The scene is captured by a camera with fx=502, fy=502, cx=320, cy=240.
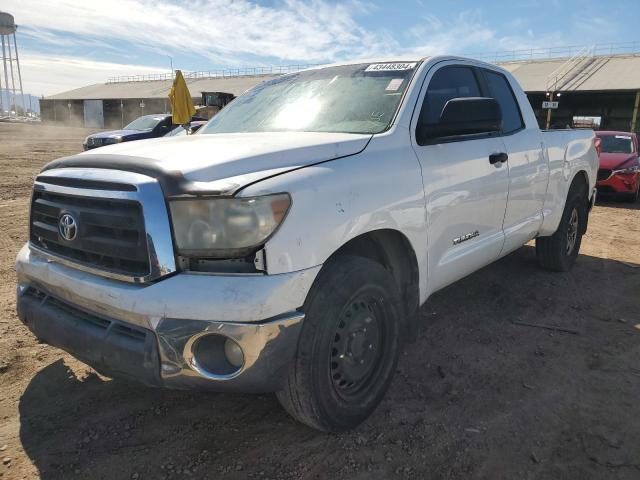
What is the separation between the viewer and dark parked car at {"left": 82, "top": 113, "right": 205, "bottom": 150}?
13430 mm

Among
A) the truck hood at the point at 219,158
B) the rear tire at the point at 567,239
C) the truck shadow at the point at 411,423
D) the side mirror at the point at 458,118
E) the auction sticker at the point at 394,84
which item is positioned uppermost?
the auction sticker at the point at 394,84

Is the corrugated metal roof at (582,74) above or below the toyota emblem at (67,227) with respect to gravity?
above

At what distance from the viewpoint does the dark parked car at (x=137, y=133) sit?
13.4 metres

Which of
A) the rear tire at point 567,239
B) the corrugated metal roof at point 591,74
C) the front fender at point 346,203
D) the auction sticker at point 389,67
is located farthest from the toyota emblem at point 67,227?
the corrugated metal roof at point 591,74

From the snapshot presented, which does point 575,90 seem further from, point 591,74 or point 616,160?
point 616,160

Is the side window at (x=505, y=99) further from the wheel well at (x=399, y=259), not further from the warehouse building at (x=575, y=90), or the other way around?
the warehouse building at (x=575, y=90)

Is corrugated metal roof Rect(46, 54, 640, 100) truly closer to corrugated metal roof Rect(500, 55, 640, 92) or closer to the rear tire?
corrugated metal roof Rect(500, 55, 640, 92)

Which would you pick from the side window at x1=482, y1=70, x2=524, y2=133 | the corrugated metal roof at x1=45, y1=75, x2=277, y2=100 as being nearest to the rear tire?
the side window at x1=482, y1=70, x2=524, y2=133

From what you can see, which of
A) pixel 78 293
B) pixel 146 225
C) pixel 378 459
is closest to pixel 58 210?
pixel 78 293

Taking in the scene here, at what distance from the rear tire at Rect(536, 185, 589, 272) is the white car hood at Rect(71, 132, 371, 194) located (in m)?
3.22

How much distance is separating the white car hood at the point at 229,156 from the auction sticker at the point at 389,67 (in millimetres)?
790

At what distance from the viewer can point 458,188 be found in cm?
303

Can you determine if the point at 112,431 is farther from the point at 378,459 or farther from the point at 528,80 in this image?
the point at 528,80

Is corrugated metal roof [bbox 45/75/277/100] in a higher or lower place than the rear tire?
higher
